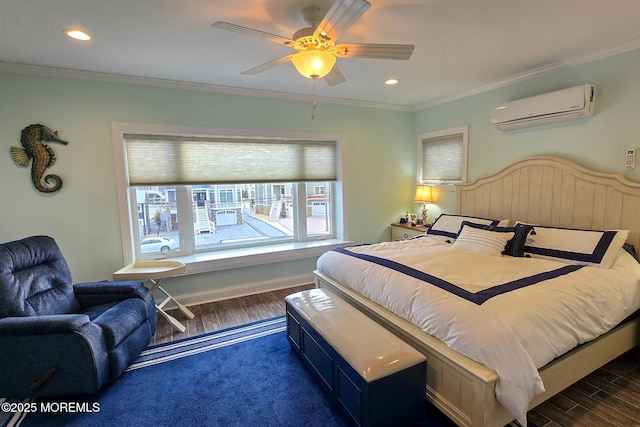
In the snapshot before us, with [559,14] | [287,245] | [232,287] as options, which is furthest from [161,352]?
[559,14]

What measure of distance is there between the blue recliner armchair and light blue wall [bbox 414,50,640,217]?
13.4 feet

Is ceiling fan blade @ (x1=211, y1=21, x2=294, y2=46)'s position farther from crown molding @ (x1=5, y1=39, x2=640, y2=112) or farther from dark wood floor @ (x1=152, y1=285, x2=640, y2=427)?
dark wood floor @ (x1=152, y1=285, x2=640, y2=427)

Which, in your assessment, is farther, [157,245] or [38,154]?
[157,245]

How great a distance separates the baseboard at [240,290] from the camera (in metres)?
3.53

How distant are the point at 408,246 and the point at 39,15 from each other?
3.38 meters

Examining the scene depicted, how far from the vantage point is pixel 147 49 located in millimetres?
2438

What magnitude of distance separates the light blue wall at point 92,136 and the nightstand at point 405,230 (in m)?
1.69

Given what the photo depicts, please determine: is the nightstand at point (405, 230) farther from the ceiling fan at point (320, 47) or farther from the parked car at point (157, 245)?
the parked car at point (157, 245)

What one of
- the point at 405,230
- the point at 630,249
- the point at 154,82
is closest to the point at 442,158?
the point at 405,230

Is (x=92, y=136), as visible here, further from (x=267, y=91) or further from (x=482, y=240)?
(x=482, y=240)

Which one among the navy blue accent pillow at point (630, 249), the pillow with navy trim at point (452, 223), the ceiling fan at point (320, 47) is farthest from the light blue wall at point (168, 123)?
the ceiling fan at point (320, 47)

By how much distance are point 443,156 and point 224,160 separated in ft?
9.85

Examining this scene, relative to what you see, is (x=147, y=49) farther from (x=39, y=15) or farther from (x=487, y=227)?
(x=487, y=227)

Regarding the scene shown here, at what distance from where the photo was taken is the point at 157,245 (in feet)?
11.6
